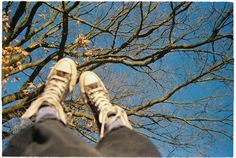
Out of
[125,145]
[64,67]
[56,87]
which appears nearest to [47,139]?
[125,145]

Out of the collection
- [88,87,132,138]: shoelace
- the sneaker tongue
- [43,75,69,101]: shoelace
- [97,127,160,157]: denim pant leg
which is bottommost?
[97,127,160,157]: denim pant leg

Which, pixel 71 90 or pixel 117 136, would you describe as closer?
pixel 117 136

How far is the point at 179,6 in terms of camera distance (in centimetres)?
378

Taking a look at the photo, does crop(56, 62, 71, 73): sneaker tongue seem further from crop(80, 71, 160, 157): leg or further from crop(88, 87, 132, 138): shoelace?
crop(80, 71, 160, 157): leg

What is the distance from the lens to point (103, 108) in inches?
90.1

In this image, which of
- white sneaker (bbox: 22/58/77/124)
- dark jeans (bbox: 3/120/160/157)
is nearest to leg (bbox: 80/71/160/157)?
dark jeans (bbox: 3/120/160/157)

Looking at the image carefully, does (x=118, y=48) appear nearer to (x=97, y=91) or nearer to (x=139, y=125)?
(x=139, y=125)

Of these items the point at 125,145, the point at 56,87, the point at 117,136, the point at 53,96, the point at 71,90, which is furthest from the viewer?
the point at 71,90

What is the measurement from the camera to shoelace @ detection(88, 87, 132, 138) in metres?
2.02

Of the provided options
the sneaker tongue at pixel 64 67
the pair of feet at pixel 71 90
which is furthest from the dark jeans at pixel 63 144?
the sneaker tongue at pixel 64 67

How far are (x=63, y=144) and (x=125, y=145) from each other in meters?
0.37

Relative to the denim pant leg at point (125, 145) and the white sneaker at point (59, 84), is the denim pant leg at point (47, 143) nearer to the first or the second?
the denim pant leg at point (125, 145)

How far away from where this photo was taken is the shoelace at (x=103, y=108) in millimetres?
2021

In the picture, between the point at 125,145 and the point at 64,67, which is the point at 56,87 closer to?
the point at 64,67
